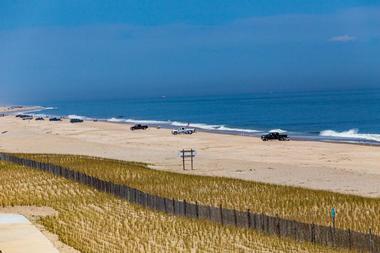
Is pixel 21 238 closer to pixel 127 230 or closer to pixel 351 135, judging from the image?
pixel 127 230

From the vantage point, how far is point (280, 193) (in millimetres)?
39656

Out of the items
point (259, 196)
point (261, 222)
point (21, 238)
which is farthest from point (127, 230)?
point (259, 196)

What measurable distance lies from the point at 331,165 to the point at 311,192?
65.0ft

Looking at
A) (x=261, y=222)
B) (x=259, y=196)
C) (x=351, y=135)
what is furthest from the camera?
(x=351, y=135)

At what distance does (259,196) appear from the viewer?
3881 cm

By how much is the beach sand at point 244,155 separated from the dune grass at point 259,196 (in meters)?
4.41

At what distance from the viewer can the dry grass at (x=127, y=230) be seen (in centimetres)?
2506

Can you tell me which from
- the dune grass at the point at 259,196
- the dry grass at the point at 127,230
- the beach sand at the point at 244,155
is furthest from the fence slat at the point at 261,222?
the beach sand at the point at 244,155

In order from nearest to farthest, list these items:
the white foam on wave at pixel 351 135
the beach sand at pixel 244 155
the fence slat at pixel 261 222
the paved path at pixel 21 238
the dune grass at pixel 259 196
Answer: the paved path at pixel 21 238 < the fence slat at pixel 261 222 < the dune grass at pixel 259 196 < the beach sand at pixel 244 155 < the white foam on wave at pixel 351 135

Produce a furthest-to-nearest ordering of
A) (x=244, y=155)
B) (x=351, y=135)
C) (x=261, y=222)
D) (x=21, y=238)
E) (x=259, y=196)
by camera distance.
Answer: (x=351, y=135) → (x=244, y=155) → (x=259, y=196) → (x=261, y=222) → (x=21, y=238)

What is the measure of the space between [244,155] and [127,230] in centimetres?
4360

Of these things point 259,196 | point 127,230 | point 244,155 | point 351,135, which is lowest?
point 351,135

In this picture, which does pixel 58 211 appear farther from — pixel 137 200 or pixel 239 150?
pixel 239 150

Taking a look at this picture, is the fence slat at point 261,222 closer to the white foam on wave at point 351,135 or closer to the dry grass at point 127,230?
the dry grass at point 127,230
